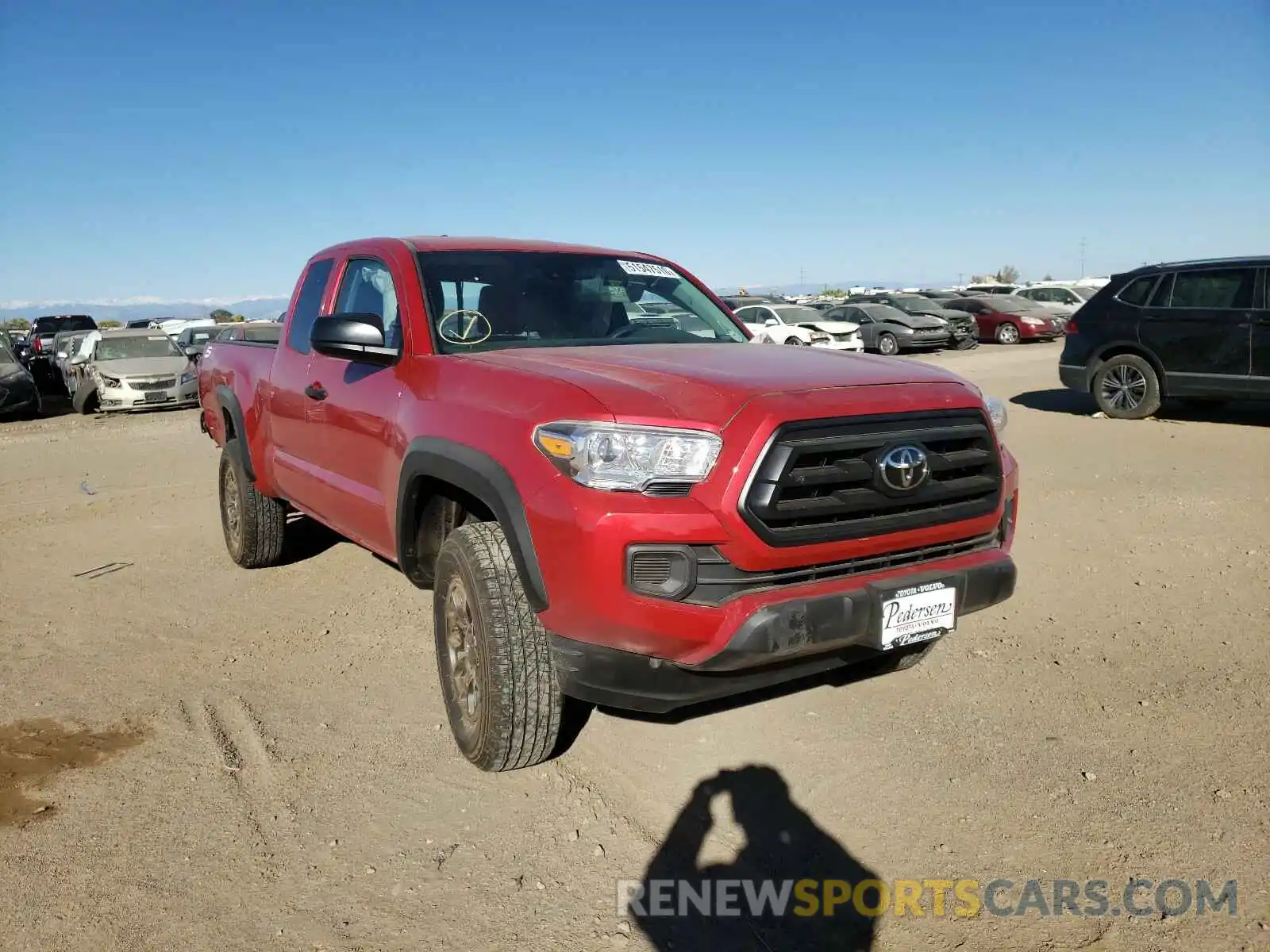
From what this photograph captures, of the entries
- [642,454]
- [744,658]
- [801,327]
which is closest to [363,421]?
[642,454]

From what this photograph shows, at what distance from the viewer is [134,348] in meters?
17.8

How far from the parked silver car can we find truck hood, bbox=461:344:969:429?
14.7 m

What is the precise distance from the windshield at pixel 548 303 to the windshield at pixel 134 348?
15671 millimetres

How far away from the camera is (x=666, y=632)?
8.99 feet

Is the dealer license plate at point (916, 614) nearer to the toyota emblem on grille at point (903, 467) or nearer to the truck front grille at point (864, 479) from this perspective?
the truck front grille at point (864, 479)

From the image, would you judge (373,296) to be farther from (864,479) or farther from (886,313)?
(886,313)

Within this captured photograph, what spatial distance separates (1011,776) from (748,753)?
35.3 inches

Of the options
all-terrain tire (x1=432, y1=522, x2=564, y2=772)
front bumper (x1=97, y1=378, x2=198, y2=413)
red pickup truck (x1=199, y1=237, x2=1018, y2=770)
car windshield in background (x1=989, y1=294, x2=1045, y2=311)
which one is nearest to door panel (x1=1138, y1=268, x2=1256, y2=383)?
red pickup truck (x1=199, y1=237, x2=1018, y2=770)

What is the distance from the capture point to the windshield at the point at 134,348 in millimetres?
17609

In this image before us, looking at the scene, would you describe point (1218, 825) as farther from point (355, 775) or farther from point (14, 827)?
point (14, 827)

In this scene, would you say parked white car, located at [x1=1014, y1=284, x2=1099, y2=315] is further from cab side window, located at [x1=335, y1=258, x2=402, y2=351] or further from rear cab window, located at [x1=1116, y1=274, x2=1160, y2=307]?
cab side window, located at [x1=335, y1=258, x2=402, y2=351]

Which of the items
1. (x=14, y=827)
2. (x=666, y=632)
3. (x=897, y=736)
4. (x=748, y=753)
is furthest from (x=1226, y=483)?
(x=14, y=827)

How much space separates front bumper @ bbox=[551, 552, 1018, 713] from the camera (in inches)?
108

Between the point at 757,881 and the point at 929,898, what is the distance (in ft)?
1.56
